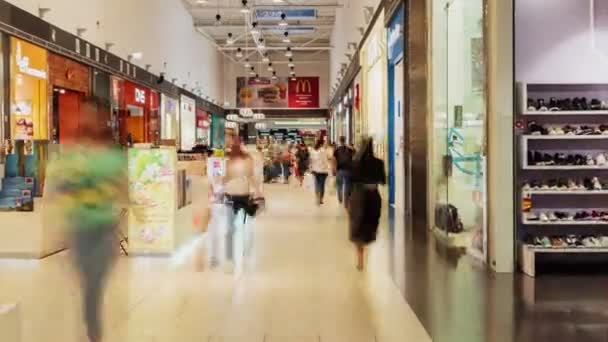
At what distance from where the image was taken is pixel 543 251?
21.8 feet

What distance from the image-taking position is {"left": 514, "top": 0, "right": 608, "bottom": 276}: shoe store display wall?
6.95 m

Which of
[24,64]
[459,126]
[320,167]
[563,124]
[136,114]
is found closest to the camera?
[563,124]

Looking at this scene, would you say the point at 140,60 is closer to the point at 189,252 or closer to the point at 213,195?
the point at 213,195

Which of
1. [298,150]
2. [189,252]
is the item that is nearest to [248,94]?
[298,150]

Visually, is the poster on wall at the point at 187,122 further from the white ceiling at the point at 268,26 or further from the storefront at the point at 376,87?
the storefront at the point at 376,87

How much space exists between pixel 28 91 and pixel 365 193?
7.48 m

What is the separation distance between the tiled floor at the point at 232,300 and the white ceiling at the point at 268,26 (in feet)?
51.2

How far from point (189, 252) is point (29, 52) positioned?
5.68 m

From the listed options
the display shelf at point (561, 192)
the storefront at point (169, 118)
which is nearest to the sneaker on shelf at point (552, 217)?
the display shelf at point (561, 192)

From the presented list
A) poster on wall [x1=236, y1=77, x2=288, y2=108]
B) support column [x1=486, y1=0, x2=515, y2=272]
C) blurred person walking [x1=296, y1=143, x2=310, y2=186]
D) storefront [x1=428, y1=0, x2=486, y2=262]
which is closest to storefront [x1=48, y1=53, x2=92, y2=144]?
storefront [x1=428, y1=0, x2=486, y2=262]

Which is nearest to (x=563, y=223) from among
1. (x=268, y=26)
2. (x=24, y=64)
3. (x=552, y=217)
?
(x=552, y=217)

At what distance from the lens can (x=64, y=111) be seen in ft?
45.3

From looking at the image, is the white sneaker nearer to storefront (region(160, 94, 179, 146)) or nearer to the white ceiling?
the white ceiling

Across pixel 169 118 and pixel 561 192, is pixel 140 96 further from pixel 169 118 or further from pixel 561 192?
pixel 561 192
